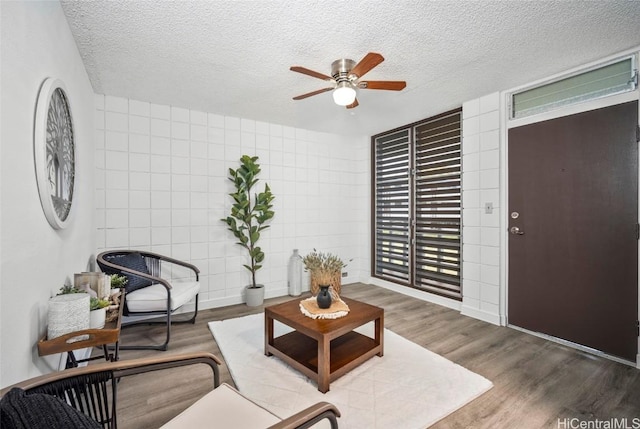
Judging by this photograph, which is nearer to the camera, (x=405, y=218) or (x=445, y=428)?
(x=445, y=428)

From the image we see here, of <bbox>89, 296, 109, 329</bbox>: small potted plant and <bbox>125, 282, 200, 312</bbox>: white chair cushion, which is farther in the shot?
<bbox>125, 282, 200, 312</bbox>: white chair cushion

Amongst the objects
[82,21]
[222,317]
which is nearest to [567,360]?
[222,317]

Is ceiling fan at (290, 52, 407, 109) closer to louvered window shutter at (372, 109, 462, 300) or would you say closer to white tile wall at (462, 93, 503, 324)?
white tile wall at (462, 93, 503, 324)

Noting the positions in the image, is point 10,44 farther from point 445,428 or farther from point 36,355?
point 445,428

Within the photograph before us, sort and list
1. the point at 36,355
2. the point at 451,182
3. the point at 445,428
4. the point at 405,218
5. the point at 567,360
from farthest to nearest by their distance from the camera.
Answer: the point at 405,218
the point at 451,182
the point at 567,360
the point at 445,428
the point at 36,355

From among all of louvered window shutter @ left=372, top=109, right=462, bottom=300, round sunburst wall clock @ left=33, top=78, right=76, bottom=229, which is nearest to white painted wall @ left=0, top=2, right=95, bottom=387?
round sunburst wall clock @ left=33, top=78, right=76, bottom=229

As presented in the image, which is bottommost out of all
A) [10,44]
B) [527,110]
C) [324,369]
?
[324,369]

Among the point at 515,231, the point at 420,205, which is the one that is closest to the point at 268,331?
the point at 515,231

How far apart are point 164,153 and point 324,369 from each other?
118 inches

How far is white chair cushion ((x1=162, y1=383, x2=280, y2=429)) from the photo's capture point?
1.15 m

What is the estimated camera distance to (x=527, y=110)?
3023mm

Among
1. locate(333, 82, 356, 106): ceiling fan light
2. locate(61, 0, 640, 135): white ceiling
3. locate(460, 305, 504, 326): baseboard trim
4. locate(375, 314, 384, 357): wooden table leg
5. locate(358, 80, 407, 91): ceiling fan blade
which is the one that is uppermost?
locate(61, 0, 640, 135): white ceiling

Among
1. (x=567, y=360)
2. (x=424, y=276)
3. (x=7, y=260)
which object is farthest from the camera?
(x=424, y=276)

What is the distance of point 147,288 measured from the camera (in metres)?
2.97
